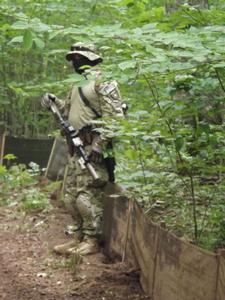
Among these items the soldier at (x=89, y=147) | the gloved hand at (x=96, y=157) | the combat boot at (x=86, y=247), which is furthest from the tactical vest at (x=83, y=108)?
the combat boot at (x=86, y=247)

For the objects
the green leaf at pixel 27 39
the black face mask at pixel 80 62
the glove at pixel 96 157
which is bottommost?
the glove at pixel 96 157

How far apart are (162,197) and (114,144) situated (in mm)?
1160

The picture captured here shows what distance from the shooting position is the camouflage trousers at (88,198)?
5551 millimetres

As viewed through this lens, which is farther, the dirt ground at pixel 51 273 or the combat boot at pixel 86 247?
the combat boot at pixel 86 247

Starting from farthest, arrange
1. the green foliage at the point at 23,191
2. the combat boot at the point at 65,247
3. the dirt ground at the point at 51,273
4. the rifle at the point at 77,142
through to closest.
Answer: the green foliage at the point at 23,191, the rifle at the point at 77,142, the combat boot at the point at 65,247, the dirt ground at the point at 51,273

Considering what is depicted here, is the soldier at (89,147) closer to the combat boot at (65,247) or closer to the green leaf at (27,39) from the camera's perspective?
the combat boot at (65,247)

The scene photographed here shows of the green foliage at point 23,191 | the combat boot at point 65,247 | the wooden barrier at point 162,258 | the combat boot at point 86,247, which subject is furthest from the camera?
the green foliage at point 23,191

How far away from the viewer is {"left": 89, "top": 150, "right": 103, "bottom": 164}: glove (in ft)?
17.9

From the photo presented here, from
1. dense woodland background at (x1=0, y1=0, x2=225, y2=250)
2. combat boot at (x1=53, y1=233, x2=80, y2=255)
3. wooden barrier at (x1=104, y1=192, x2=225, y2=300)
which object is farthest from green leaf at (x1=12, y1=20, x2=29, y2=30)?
combat boot at (x1=53, y1=233, x2=80, y2=255)

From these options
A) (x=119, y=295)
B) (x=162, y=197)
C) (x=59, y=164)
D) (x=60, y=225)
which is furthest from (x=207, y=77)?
(x=59, y=164)

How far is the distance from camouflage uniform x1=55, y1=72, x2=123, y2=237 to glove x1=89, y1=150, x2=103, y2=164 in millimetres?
49

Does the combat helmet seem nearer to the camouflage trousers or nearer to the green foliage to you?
the camouflage trousers

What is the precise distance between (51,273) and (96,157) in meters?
1.30

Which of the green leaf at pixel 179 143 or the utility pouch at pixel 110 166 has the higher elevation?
the green leaf at pixel 179 143
